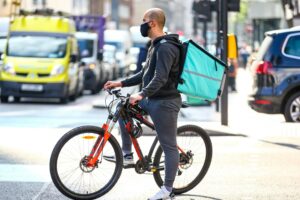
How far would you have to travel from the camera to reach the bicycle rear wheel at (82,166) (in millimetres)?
7180

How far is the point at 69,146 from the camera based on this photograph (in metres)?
7.20

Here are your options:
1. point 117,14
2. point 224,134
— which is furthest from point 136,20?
point 224,134

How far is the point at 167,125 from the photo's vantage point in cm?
718

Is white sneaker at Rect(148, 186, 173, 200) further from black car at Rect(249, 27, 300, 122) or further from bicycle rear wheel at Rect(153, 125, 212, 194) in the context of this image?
black car at Rect(249, 27, 300, 122)

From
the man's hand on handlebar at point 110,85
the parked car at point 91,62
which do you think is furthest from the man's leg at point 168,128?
the parked car at point 91,62

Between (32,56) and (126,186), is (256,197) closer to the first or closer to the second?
(126,186)

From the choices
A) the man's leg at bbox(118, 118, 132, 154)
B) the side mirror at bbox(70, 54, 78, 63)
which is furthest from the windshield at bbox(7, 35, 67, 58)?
the man's leg at bbox(118, 118, 132, 154)

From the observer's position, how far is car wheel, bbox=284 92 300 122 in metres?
14.9

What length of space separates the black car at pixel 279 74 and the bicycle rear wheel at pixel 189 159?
276 inches

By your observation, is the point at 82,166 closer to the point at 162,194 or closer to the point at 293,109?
the point at 162,194

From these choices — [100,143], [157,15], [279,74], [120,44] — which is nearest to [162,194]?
[100,143]

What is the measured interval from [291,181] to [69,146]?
254 centimetres

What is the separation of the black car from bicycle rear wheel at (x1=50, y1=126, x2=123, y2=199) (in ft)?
25.5

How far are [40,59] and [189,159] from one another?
15.5 meters
